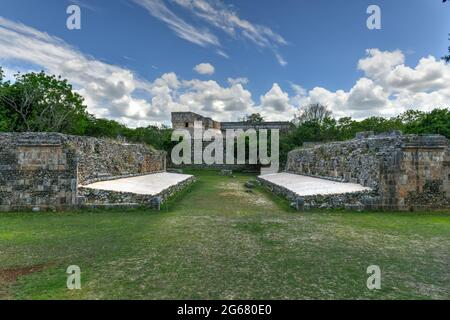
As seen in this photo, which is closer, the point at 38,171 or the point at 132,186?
the point at 38,171

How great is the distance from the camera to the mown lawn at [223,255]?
355cm

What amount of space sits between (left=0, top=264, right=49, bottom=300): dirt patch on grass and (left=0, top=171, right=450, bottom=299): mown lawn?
0.01m

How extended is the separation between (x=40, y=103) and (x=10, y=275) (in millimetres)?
23284

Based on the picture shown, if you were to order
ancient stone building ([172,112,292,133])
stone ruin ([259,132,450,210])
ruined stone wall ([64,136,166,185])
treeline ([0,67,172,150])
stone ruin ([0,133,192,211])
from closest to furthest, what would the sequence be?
stone ruin ([0,133,192,211]) < stone ruin ([259,132,450,210]) < ruined stone wall ([64,136,166,185]) < treeline ([0,67,172,150]) < ancient stone building ([172,112,292,133])

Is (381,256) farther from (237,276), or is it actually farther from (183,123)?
(183,123)

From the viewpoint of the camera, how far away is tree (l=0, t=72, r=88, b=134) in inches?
840

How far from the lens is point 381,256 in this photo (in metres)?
4.88

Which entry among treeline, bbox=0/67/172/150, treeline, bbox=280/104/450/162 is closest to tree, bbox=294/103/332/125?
treeline, bbox=280/104/450/162

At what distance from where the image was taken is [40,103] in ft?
75.3

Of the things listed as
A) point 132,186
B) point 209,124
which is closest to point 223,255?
point 132,186

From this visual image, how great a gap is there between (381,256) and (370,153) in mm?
6518

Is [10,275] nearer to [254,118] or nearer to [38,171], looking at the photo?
[38,171]

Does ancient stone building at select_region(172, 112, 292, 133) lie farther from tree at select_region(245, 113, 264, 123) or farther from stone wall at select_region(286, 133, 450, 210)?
stone wall at select_region(286, 133, 450, 210)
